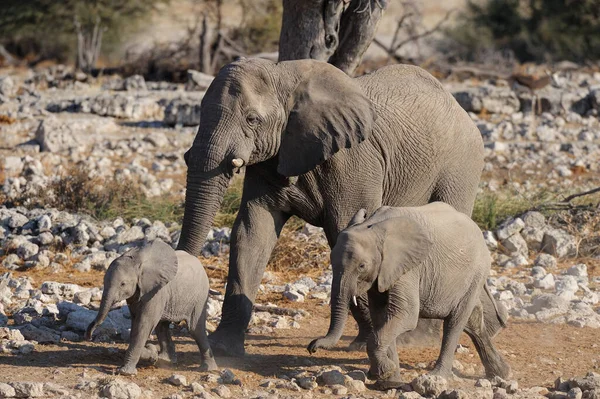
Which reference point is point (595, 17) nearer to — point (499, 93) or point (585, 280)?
point (499, 93)

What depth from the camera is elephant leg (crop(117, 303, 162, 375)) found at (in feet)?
20.2

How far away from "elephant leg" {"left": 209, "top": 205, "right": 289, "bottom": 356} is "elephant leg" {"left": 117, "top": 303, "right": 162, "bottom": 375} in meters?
1.05

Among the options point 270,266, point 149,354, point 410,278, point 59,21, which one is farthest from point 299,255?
point 59,21

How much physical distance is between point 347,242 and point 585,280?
4.36 m

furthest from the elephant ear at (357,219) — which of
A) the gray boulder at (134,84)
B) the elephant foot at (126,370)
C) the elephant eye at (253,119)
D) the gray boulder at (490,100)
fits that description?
the gray boulder at (134,84)

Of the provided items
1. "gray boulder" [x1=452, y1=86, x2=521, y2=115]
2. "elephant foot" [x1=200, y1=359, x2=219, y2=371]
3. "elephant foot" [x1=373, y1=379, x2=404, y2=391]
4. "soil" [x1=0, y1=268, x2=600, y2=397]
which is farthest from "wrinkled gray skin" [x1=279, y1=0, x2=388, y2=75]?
"gray boulder" [x1=452, y1=86, x2=521, y2=115]

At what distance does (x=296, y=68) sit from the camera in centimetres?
701

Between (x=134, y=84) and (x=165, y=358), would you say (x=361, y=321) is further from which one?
(x=134, y=84)

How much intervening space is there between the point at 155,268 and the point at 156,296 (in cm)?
18

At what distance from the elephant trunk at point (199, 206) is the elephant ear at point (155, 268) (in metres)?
0.68

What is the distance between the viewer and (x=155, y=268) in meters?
6.16

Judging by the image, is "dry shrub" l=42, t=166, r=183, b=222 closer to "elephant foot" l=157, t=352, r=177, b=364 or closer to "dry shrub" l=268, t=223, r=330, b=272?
"dry shrub" l=268, t=223, r=330, b=272

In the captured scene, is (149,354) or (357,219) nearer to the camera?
(357,219)

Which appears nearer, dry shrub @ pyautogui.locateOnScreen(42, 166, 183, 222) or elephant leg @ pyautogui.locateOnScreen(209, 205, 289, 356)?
elephant leg @ pyautogui.locateOnScreen(209, 205, 289, 356)
